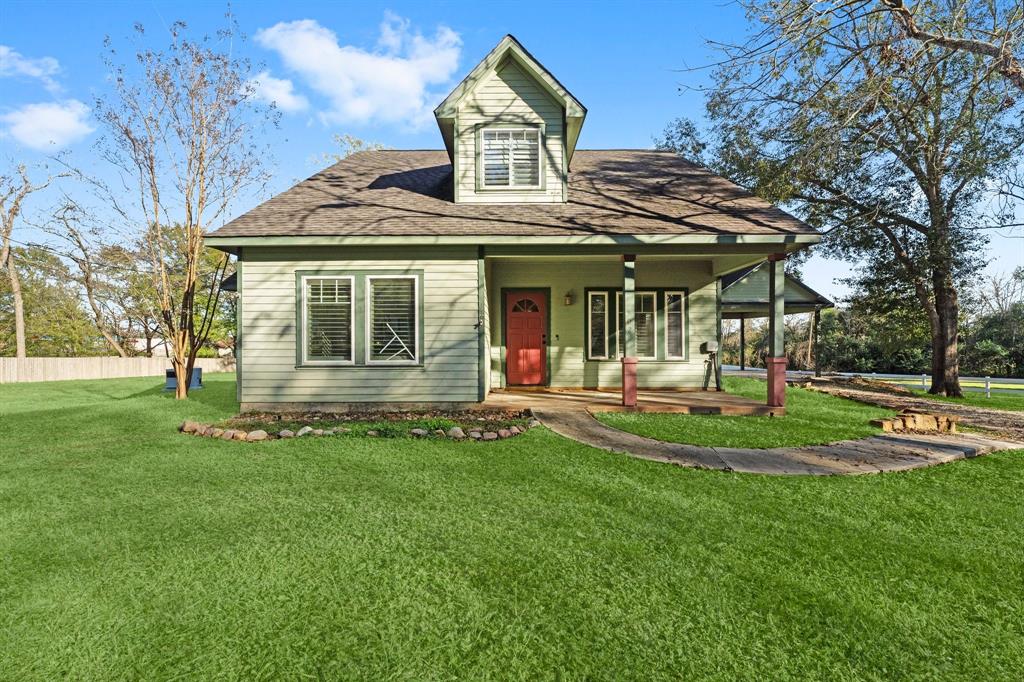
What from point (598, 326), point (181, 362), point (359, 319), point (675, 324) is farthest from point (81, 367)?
point (675, 324)

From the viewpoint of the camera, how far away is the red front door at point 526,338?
10.7 meters

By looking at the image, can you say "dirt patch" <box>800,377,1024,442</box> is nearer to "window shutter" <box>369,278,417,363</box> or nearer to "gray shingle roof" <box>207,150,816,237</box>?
"gray shingle roof" <box>207,150,816,237</box>

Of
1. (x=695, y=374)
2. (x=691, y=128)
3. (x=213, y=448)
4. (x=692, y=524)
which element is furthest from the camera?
(x=691, y=128)

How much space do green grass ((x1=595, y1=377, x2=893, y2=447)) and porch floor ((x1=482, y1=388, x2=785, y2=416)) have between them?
0.33m

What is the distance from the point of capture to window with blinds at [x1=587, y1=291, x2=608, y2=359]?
1075 cm

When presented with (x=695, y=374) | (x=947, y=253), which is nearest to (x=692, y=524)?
(x=695, y=374)

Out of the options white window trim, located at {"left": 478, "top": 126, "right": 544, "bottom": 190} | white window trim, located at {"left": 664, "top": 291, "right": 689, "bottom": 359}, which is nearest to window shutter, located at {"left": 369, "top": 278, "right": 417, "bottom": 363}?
white window trim, located at {"left": 478, "top": 126, "right": 544, "bottom": 190}

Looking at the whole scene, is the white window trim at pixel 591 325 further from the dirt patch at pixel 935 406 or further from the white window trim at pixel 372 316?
the dirt patch at pixel 935 406

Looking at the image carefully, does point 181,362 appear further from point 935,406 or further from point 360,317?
point 935,406

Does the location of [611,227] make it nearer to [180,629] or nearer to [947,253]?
[180,629]

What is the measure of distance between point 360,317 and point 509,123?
483 centimetres

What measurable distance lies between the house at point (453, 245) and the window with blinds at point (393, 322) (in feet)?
0.08

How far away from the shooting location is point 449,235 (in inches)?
315

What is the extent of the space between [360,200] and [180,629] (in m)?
8.58
